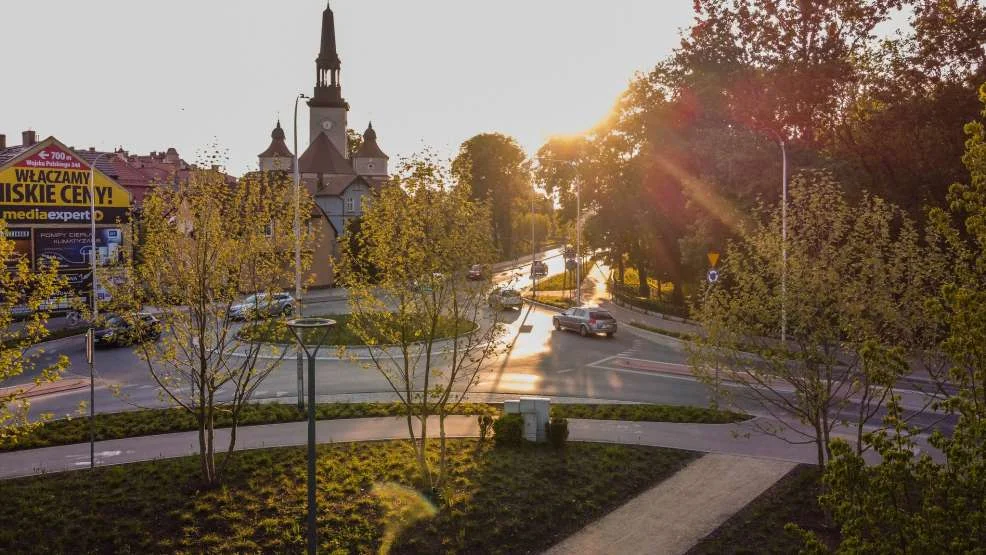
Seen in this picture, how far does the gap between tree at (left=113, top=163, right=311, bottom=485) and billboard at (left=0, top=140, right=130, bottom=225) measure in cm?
3106

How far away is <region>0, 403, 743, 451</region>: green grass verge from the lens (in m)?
17.3

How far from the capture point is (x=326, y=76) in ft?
255

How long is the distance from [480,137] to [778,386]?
6330 cm

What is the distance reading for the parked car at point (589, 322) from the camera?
34469 millimetres

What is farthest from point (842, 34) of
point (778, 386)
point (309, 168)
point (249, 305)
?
point (309, 168)

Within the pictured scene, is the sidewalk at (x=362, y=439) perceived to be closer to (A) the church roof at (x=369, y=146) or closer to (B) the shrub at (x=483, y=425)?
(B) the shrub at (x=483, y=425)

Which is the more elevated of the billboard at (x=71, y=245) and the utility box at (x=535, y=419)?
the billboard at (x=71, y=245)

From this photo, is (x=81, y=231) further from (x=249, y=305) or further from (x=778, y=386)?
(x=778, y=386)

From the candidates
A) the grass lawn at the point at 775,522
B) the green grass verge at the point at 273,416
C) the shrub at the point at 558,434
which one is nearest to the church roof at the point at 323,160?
the green grass verge at the point at 273,416

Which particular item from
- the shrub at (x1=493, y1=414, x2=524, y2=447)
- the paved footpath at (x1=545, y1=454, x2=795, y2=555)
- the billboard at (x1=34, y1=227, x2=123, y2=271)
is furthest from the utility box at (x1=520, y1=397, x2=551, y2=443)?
the billboard at (x1=34, y1=227, x2=123, y2=271)

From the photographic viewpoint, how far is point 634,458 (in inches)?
613

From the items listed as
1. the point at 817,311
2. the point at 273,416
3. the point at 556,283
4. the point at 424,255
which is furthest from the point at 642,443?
the point at 556,283

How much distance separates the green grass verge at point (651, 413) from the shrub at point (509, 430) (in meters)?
2.92

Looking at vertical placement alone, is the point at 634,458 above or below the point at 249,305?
below
